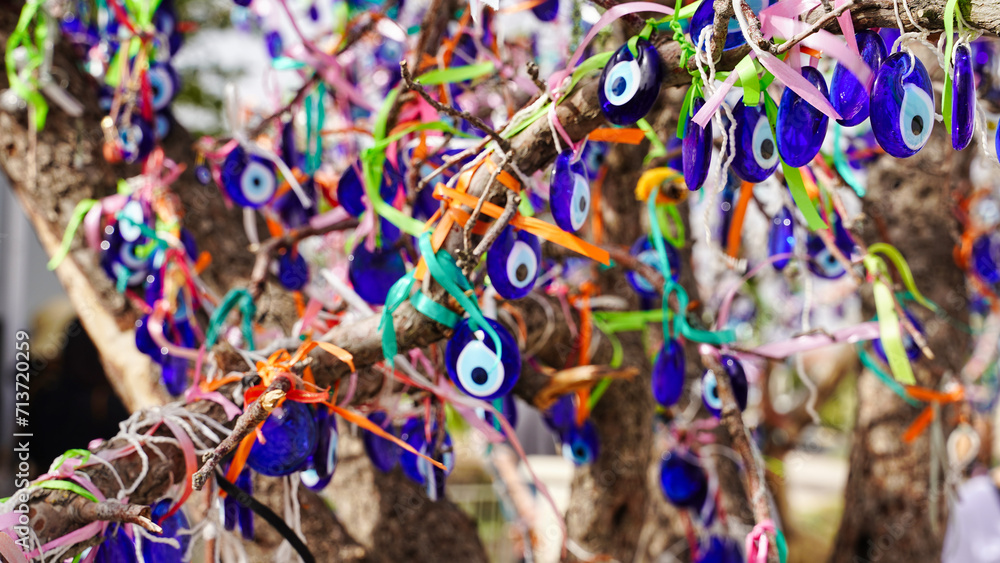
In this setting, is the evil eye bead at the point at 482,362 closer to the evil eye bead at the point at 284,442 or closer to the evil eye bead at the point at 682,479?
the evil eye bead at the point at 284,442

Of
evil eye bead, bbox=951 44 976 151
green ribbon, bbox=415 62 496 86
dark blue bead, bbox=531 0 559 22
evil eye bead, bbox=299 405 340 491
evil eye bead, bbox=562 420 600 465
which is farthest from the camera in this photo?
evil eye bead, bbox=562 420 600 465

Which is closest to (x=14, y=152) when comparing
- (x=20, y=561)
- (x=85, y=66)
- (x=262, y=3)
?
(x=85, y=66)

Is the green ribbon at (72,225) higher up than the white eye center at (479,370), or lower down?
higher up

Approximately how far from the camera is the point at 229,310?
1074 mm

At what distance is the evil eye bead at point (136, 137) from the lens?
1.46m

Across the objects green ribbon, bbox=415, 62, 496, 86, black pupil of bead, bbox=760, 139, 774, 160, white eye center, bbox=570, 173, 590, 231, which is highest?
green ribbon, bbox=415, 62, 496, 86

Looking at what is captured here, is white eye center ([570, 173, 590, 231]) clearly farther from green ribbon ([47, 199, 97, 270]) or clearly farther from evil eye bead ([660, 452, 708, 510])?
green ribbon ([47, 199, 97, 270])

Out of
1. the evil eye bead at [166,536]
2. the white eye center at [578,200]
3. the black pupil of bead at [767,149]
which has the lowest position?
the evil eye bead at [166,536]

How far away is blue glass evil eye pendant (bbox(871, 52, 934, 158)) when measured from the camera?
0.60 meters

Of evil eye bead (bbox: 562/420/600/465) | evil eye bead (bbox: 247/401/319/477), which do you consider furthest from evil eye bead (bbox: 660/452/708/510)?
evil eye bead (bbox: 247/401/319/477)

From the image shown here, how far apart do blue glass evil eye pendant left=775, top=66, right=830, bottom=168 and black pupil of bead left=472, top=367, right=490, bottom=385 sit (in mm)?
350

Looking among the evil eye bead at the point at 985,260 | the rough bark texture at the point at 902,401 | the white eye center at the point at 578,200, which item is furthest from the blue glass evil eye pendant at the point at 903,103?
the evil eye bead at the point at 985,260

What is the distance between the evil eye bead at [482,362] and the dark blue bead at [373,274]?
235 mm

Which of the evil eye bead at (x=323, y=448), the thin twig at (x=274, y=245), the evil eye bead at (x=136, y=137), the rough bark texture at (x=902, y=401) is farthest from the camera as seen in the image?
the rough bark texture at (x=902, y=401)
